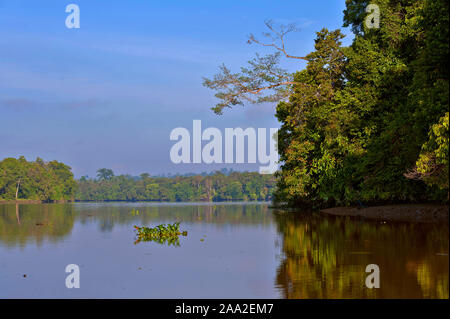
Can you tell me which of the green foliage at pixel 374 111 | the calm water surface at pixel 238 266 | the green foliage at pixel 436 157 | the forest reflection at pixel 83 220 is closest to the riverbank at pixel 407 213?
the green foliage at pixel 374 111

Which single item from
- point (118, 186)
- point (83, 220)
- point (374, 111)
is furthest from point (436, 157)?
point (118, 186)

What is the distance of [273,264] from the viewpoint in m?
15.7

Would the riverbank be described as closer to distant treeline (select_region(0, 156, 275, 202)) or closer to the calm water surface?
the calm water surface

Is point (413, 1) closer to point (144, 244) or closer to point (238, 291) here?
point (144, 244)

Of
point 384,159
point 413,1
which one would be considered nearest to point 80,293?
point 384,159

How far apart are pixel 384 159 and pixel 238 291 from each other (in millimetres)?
26142

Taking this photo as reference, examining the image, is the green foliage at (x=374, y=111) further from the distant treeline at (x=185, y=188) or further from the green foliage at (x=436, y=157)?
the distant treeline at (x=185, y=188)

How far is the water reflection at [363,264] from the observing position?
11.0 metres

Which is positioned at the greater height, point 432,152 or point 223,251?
point 432,152

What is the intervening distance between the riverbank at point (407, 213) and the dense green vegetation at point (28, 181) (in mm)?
121944
